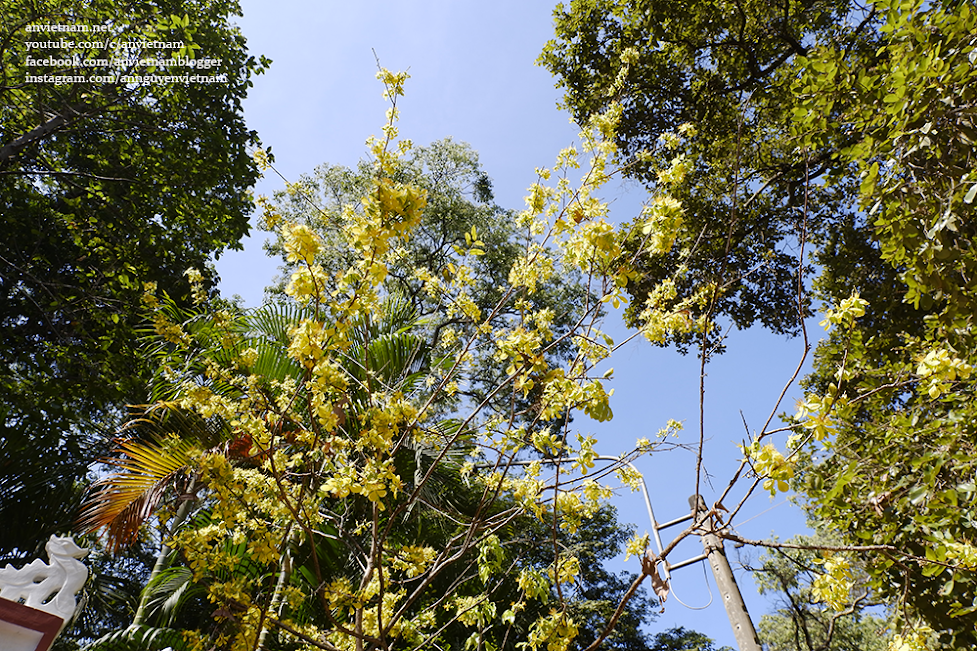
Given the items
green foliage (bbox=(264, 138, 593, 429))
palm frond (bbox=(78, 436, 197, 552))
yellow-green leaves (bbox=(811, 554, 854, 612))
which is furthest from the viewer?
green foliage (bbox=(264, 138, 593, 429))

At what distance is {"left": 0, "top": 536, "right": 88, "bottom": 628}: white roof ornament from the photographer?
6.04ft

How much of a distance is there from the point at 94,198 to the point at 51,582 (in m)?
5.65

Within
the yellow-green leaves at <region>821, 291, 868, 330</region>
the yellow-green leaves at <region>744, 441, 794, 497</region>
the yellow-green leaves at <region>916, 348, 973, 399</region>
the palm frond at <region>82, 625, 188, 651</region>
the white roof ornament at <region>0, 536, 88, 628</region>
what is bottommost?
the white roof ornament at <region>0, 536, 88, 628</region>

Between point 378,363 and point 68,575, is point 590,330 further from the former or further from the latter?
point 378,363

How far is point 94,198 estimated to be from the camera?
19.9ft

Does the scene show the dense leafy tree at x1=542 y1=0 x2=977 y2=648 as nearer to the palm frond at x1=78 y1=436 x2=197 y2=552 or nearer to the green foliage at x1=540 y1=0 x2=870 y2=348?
the green foliage at x1=540 y1=0 x2=870 y2=348

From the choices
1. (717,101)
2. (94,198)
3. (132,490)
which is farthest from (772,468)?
(94,198)

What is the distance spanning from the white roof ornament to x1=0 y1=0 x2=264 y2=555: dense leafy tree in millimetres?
3366

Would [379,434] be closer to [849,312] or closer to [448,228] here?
[849,312]

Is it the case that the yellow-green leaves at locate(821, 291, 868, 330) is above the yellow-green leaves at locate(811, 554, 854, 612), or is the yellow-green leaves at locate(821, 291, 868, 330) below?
above

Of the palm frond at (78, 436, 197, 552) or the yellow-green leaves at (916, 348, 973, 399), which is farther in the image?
the palm frond at (78, 436, 197, 552)

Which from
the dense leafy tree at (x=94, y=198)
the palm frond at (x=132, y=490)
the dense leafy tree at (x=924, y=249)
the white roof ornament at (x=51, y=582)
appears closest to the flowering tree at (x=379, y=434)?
the palm frond at (x=132, y=490)

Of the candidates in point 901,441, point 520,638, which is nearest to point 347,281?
point 901,441

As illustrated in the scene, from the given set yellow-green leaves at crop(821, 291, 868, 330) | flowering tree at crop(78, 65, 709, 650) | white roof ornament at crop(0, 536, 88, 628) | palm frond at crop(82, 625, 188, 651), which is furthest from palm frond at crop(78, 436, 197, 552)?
yellow-green leaves at crop(821, 291, 868, 330)
